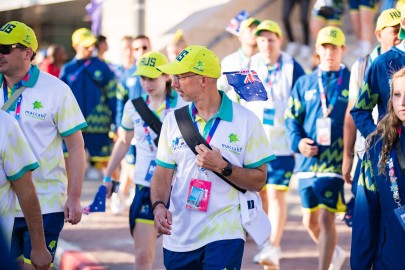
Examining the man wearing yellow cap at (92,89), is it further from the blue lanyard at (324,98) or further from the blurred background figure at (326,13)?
the blue lanyard at (324,98)

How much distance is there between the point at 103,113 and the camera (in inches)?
514

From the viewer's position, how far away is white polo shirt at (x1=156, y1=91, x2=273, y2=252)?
6098 mm

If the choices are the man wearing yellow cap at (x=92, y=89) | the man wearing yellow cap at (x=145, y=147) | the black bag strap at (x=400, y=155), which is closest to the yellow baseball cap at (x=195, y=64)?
the black bag strap at (x=400, y=155)

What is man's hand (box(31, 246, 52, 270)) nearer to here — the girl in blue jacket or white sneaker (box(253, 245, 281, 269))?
the girl in blue jacket

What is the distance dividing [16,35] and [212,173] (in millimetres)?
1666

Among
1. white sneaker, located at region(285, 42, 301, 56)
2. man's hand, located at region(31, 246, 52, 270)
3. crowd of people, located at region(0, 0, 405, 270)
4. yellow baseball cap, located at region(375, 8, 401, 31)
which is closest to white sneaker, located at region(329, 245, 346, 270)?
crowd of people, located at region(0, 0, 405, 270)

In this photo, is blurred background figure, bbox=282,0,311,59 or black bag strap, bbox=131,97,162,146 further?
blurred background figure, bbox=282,0,311,59

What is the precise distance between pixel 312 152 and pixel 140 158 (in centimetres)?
164

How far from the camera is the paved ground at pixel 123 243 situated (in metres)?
9.72

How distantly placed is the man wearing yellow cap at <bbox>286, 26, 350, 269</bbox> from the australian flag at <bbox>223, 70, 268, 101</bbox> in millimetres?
2512

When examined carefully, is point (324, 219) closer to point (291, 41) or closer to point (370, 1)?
point (370, 1)

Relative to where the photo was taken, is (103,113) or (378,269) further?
(103,113)

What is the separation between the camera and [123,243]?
10.8 m

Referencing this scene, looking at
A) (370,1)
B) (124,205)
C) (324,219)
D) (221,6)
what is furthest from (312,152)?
(221,6)
